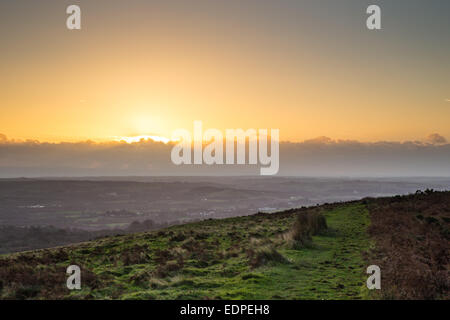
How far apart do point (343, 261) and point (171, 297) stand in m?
9.83

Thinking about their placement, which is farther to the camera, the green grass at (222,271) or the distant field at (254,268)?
the green grass at (222,271)

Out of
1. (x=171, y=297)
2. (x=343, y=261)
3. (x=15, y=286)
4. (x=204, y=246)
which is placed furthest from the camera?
(x=204, y=246)

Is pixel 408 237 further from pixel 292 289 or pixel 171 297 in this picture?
pixel 171 297

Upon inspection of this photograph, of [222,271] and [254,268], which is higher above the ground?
[254,268]

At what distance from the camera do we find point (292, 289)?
42.5ft

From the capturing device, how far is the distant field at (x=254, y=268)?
12578 millimetres

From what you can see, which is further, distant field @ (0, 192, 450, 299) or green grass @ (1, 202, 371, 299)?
green grass @ (1, 202, 371, 299)

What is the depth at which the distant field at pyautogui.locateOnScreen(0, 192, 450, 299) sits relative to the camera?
41.3 ft

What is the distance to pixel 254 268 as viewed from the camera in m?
16.4
